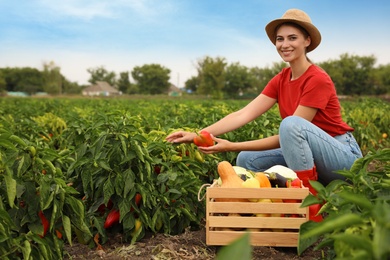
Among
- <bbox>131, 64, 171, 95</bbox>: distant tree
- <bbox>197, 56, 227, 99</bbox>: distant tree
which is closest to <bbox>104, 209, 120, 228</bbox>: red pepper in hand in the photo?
<bbox>197, 56, 227, 99</bbox>: distant tree

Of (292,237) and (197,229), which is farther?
(197,229)

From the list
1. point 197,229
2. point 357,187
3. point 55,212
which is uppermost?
point 357,187

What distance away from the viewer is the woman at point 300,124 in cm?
346

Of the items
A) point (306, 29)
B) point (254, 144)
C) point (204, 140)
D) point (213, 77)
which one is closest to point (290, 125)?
point (254, 144)

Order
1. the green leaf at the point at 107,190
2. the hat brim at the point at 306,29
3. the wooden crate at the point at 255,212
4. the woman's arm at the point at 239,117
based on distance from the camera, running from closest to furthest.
A: 1. the wooden crate at the point at 255,212
2. the green leaf at the point at 107,190
3. the hat brim at the point at 306,29
4. the woman's arm at the point at 239,117

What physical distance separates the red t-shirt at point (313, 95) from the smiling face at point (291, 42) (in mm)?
169

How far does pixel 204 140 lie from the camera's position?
11.8 ft

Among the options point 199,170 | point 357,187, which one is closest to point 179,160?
point 199,170

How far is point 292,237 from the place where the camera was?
295 cm

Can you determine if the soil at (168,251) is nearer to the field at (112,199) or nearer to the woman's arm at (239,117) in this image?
the field at (112,199)

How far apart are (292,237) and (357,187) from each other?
0.79m

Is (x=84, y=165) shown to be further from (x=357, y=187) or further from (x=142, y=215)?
(x=357, y=187)

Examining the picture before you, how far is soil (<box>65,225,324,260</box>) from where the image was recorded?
291cm

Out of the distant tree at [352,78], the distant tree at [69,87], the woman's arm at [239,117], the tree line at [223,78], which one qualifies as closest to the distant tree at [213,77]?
the tree line at [223,78]
